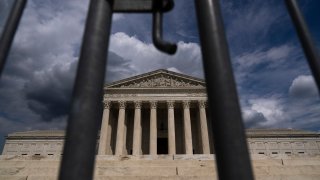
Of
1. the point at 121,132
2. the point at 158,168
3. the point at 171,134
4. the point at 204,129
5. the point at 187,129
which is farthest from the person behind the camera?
the point at 204,129

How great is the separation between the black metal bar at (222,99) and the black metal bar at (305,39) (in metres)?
2.38

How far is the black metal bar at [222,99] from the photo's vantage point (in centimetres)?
164

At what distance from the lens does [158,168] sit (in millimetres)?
12234

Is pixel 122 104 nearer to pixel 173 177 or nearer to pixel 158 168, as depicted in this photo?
pixel 158 168

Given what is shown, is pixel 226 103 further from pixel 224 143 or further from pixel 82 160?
pixel 82 160

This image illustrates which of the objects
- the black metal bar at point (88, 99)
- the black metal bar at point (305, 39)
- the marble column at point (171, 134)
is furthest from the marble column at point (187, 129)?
the black metal bar at point (88, 99)

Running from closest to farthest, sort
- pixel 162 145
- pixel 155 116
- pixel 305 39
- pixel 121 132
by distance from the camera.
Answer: pixel 305 39
pixel 121 132
pixel 155 116
pixel 162 145

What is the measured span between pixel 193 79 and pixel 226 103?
45.6 metres

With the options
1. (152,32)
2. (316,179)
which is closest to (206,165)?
(316,179)

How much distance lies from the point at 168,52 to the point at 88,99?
3.13 ft

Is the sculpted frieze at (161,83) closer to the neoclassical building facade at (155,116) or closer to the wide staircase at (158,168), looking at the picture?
the neoclassical building facade at (155,116)

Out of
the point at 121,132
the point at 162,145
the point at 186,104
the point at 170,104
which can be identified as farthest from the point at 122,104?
the point at 162,145

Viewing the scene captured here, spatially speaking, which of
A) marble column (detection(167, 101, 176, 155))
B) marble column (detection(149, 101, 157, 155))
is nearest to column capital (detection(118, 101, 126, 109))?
marble column (detection(149, 101, 157, 155))

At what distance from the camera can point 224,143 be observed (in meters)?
1.70
